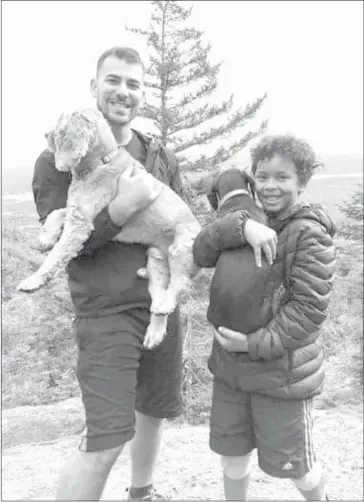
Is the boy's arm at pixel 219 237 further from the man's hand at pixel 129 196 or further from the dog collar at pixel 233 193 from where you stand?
the man's hand at pixel 129 196

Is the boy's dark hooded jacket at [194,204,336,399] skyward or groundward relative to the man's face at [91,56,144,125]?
groundward

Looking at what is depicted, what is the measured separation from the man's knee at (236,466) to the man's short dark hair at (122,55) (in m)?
2.32

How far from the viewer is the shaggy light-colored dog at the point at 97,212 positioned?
253 cm

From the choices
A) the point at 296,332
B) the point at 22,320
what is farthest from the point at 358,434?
the point at 22,320

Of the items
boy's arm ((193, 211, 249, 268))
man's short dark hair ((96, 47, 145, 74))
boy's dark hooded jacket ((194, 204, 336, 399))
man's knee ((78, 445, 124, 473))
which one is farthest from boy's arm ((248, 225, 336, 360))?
man's short dark hair ((96, 47, 145, 74))

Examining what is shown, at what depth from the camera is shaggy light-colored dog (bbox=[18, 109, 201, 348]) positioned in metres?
2.53

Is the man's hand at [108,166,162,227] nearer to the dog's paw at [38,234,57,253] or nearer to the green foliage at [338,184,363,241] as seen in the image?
the dog's paw at [38,234,57,253]

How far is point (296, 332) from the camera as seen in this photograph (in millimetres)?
2709

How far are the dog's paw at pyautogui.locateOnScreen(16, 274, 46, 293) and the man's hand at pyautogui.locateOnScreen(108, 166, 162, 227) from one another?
0.48m

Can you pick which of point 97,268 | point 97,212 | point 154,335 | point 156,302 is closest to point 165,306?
point 156,302

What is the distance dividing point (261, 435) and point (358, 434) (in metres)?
4.78

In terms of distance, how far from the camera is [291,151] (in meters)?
2.80

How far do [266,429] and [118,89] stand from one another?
201cm

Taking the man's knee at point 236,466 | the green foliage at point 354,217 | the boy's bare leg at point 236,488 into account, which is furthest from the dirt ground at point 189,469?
the green foliage at point 354,217
